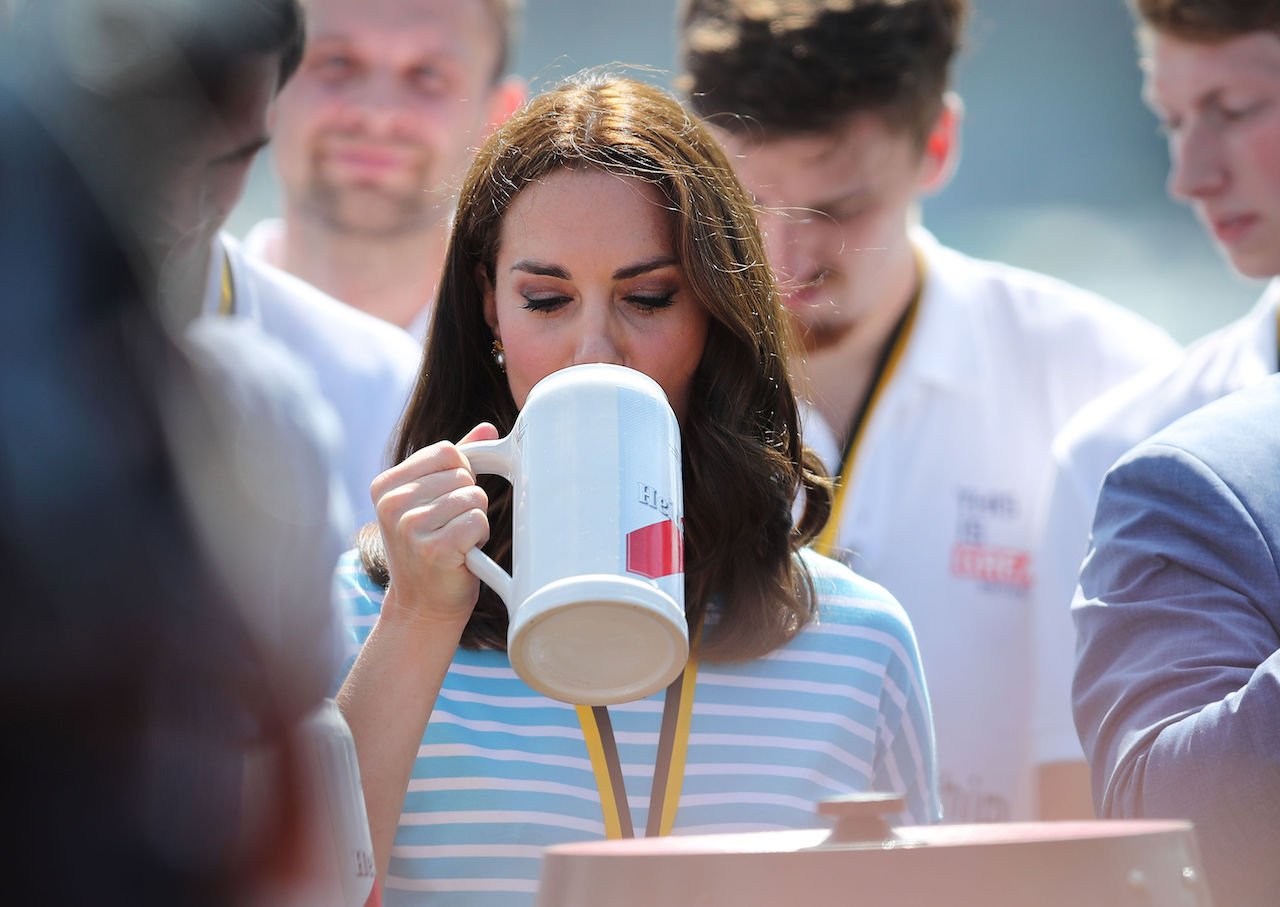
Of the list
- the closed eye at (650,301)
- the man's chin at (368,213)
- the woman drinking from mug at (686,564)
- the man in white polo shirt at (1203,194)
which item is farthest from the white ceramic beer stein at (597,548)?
the man's chin at (368,213)

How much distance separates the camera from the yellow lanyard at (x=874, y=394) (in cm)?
325

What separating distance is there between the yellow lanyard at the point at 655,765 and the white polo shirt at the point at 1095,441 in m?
1.32

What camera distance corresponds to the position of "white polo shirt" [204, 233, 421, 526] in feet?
9.24

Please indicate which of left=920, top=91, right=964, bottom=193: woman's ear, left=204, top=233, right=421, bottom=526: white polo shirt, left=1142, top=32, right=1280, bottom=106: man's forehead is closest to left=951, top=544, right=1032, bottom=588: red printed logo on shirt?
left=920, top=91, right=964, bottom=193: woman's ear

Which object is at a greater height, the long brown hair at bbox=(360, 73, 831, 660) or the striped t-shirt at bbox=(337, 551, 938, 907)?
the long brown hair at bbox=(360, 73, 831, 660)

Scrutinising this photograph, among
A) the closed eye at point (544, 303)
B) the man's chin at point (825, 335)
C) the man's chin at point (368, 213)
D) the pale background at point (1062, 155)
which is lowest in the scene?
the closed eye at point (544, 303)

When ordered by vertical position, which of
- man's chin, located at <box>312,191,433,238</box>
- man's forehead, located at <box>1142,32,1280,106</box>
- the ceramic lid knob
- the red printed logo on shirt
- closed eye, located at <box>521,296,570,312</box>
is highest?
man's forehead, located at <box>1142,32,1280,106</box>

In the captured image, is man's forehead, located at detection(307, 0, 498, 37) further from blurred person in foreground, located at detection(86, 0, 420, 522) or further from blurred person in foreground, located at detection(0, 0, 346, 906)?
blurred person in foreground, located at detection(0, 0, 346, 906)

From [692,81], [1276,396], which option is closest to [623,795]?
[1276,396]

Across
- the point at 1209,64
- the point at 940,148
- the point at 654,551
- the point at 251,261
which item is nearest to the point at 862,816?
the point at 654,551

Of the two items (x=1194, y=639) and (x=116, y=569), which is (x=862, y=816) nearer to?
(x=116, y=569)

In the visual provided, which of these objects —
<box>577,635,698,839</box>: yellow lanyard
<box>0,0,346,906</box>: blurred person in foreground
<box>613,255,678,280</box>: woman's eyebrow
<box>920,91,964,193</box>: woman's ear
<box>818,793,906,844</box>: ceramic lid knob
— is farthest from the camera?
<box>920,91,964,193</box>: woman's ear

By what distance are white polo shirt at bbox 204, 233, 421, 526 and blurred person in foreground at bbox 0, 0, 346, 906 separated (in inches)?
74.2

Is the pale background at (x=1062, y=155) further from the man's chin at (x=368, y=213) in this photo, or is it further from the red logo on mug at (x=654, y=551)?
the red logo on mug at (x=654, y=551)
